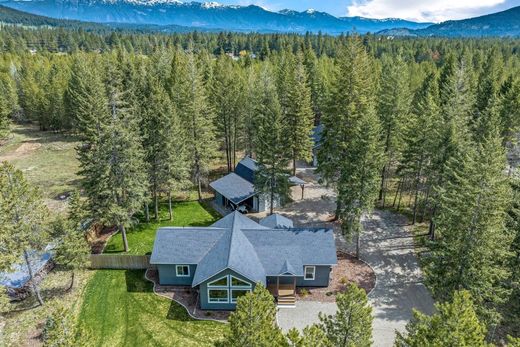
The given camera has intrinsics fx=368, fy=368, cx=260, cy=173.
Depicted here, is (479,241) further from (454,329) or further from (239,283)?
(239,283)

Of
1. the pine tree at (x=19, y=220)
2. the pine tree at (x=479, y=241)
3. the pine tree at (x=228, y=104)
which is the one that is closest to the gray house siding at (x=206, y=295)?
the pine tree at (x=19, y=220)

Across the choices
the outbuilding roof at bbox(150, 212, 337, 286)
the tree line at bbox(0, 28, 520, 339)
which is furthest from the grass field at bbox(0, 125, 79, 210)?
the outbuilding roof at bbox(150, 212, 337, 286)

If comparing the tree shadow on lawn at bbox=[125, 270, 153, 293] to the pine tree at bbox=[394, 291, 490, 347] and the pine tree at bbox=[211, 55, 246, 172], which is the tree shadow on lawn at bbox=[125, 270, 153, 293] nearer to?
the pine tree at bbox=[394, 291, 490, 347]

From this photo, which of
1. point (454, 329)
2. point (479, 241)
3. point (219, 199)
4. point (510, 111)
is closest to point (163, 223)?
point (219, 199)

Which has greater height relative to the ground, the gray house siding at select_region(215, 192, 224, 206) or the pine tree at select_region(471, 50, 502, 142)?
the pine tree at select_region(471, 50, 502, 142)

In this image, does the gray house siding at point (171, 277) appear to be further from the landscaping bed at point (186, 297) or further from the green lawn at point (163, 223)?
the green lawn at point (163, 223)

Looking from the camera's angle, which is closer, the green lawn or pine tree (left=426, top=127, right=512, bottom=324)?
pine tree (left=426, top=127, right=512, bottom=324)

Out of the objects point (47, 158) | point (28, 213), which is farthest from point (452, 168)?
point (47, 158)
